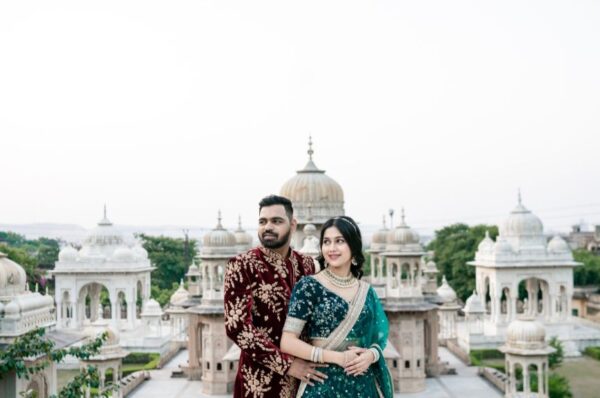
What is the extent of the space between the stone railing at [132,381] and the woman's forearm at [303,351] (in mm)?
16716

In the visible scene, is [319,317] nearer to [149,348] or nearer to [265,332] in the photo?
[265,332]

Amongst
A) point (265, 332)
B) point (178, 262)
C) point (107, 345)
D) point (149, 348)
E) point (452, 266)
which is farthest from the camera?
point (178, 262)

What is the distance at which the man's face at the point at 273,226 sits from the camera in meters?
4.61

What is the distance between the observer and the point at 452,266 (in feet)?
139

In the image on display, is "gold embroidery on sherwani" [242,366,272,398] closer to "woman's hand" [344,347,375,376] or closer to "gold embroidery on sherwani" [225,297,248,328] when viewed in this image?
"gold embroidery on sherwani" [225,297,248,328]

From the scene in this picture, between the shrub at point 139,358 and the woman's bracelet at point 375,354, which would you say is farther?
the shrub at point 139,358

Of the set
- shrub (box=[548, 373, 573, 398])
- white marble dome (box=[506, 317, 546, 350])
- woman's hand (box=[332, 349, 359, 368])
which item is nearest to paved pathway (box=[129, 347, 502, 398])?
shrub (box=[548, 373, 573, 398])

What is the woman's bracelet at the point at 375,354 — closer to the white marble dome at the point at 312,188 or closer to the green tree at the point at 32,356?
the green tree at the point at 32,356

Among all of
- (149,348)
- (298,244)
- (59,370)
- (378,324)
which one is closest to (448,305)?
(298,244)

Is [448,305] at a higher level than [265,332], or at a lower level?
lower

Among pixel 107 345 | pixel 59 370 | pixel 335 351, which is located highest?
pixel 335 351

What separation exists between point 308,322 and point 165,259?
141 ft

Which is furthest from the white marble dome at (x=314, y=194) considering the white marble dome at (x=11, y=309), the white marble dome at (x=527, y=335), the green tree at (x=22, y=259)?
the white marble dome at (x=11, y=309)

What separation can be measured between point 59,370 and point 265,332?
23.0m
